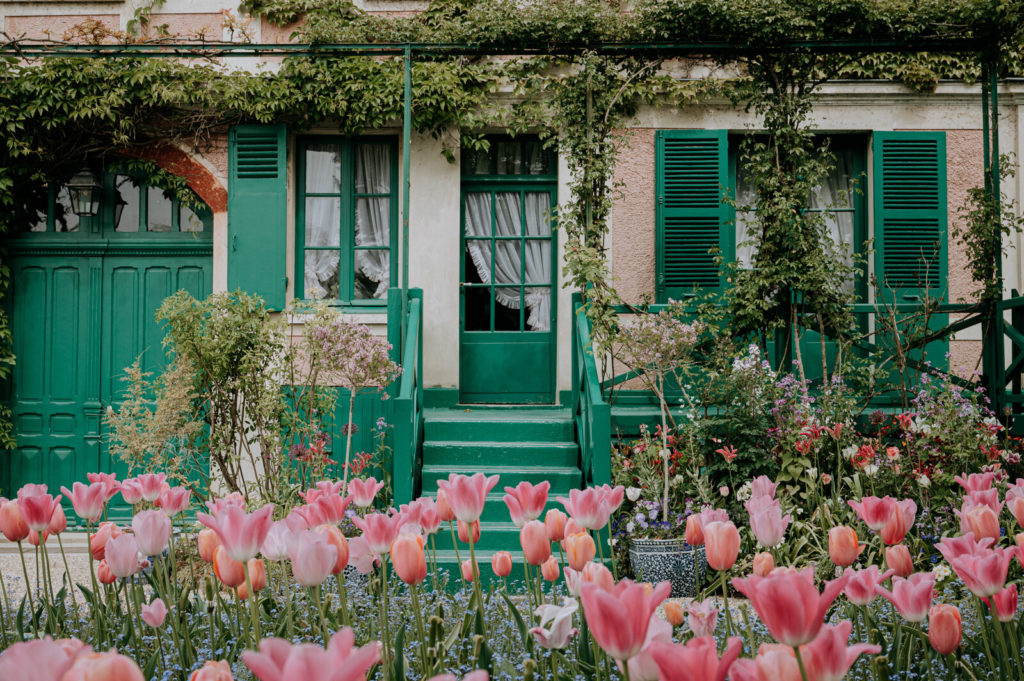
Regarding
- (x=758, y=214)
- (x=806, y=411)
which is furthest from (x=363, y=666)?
(x=758, y=214)

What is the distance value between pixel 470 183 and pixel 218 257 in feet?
7.45

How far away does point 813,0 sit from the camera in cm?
614

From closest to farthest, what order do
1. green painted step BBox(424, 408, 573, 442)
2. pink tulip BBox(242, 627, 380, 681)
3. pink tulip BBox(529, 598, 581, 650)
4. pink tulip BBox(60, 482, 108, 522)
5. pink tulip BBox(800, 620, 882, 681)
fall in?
1. pink tulip BBox(242, 627, 380, 681)
2. pink tulip BBox(800, 620, 882, 681)
3. pink tulip BBox(529, 598, 581, 650)
4. pink tulip BBox(60, 482, 108, 522)
5. green painted step BBox(424, 408, 573, 442)

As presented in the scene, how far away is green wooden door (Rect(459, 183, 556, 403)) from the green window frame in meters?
0.66

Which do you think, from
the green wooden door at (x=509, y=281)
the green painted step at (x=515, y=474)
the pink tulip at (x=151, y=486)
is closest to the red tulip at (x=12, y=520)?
the pink tulip at (x=151, y=486)

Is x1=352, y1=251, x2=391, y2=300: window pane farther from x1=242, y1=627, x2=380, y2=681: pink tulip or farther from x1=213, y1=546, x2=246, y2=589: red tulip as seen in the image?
x1=242, y1=627, x2=380, y2=681: pink tulip

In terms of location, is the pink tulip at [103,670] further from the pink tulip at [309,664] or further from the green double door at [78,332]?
the green double door at [78,332]

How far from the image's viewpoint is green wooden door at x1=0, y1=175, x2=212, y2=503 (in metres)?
7.36

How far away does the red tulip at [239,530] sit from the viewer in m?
1.36

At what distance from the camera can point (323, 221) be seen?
7566mm

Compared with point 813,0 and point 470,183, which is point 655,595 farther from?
point 470,183

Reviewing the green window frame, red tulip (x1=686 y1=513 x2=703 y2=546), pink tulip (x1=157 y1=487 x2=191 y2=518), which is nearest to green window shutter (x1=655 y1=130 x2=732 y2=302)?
the green window frame

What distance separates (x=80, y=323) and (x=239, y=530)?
691cm

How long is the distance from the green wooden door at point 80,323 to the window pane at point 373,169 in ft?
4.74
